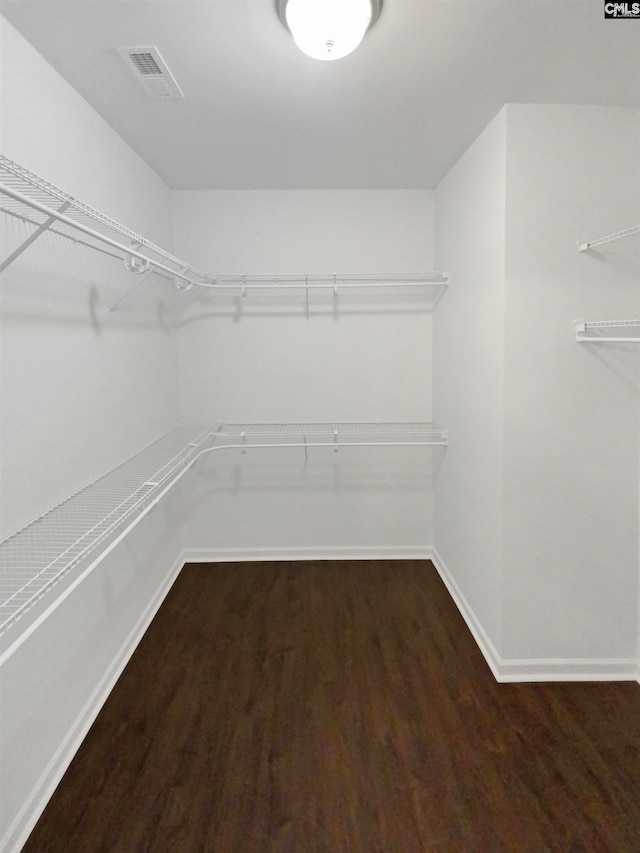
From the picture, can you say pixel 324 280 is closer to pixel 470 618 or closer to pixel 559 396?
pixel 559 396

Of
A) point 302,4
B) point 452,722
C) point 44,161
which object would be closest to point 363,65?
point 302,4

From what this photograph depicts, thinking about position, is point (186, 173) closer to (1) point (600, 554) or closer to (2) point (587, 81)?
(2) point (587, 81)

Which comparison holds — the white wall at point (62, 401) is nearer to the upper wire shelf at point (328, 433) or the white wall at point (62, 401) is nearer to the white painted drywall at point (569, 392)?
the upper wire shelf at point (328, 433)

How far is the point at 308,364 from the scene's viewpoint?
352 cm

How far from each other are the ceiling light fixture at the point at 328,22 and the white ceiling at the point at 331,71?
0.23ft

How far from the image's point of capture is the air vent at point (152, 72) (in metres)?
1.75

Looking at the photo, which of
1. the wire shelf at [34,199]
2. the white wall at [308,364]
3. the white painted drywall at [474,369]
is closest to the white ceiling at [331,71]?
the white painted drywall at [474,369]

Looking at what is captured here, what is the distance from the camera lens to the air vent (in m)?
1.75

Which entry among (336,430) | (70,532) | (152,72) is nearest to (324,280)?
(336,430)

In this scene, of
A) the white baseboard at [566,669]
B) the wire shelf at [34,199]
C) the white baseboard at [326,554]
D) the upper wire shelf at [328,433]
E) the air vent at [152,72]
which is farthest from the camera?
the white baseboard at [326,554]

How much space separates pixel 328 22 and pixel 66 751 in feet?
8.04

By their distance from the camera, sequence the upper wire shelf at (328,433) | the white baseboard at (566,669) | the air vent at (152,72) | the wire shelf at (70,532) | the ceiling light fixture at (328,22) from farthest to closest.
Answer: the upper wire shelf at (328,433)
the white baseboard at (566,669)
the air vent at (152,72)
the ceiling light fixture at (328,22)
the wire shelf at (70,532)

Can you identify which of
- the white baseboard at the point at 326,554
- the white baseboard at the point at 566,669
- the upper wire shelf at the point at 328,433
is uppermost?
the upper wire shelf at the point at 328,433

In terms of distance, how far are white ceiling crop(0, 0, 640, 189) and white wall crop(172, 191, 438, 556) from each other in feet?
2.08
